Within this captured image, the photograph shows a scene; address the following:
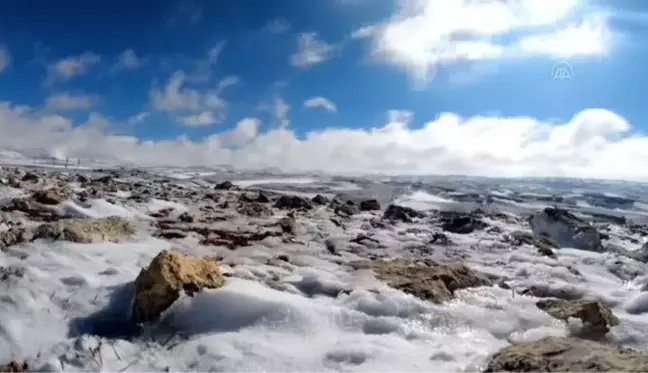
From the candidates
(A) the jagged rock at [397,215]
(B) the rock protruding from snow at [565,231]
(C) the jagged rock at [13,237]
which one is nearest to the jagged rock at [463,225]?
(A) the jagged rock at [397,215]

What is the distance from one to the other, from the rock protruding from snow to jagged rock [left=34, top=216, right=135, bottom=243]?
44.2 feet

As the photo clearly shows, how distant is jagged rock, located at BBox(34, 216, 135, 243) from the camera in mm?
9906

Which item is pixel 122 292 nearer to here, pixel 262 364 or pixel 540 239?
pixel 262 364

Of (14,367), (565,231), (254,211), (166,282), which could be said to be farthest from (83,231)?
(565,231)

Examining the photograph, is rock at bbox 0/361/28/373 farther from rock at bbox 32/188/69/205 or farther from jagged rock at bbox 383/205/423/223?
jagged rock at bbox 383/205/423/223

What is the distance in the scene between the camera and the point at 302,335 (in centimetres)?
658

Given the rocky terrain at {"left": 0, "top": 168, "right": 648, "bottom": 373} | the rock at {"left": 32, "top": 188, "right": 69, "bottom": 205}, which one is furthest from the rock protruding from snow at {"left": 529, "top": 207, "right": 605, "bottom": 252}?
the rock at {"left": 32, "top": 188, "right": 69, "bottom": 205}

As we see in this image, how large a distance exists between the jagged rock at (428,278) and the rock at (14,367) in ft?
17.5

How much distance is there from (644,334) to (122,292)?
7554mm

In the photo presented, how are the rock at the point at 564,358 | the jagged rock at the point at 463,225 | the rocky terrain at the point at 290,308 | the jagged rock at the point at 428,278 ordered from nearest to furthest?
the rock at the point at 564,358 < the rocky terrain at the point at 290,308 < the jagged rock at the point at 428,278 < the jagged rock at the point at 463,225

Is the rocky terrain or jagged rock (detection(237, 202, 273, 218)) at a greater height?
jagged rock (detection(237, 202, 273, 218))

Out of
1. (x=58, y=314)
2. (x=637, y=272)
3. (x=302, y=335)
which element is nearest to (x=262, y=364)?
(x=302, y=335)

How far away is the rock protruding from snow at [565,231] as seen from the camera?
54.3 feet

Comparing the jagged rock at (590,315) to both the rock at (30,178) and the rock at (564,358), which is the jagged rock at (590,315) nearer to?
the rock at (564,358)
